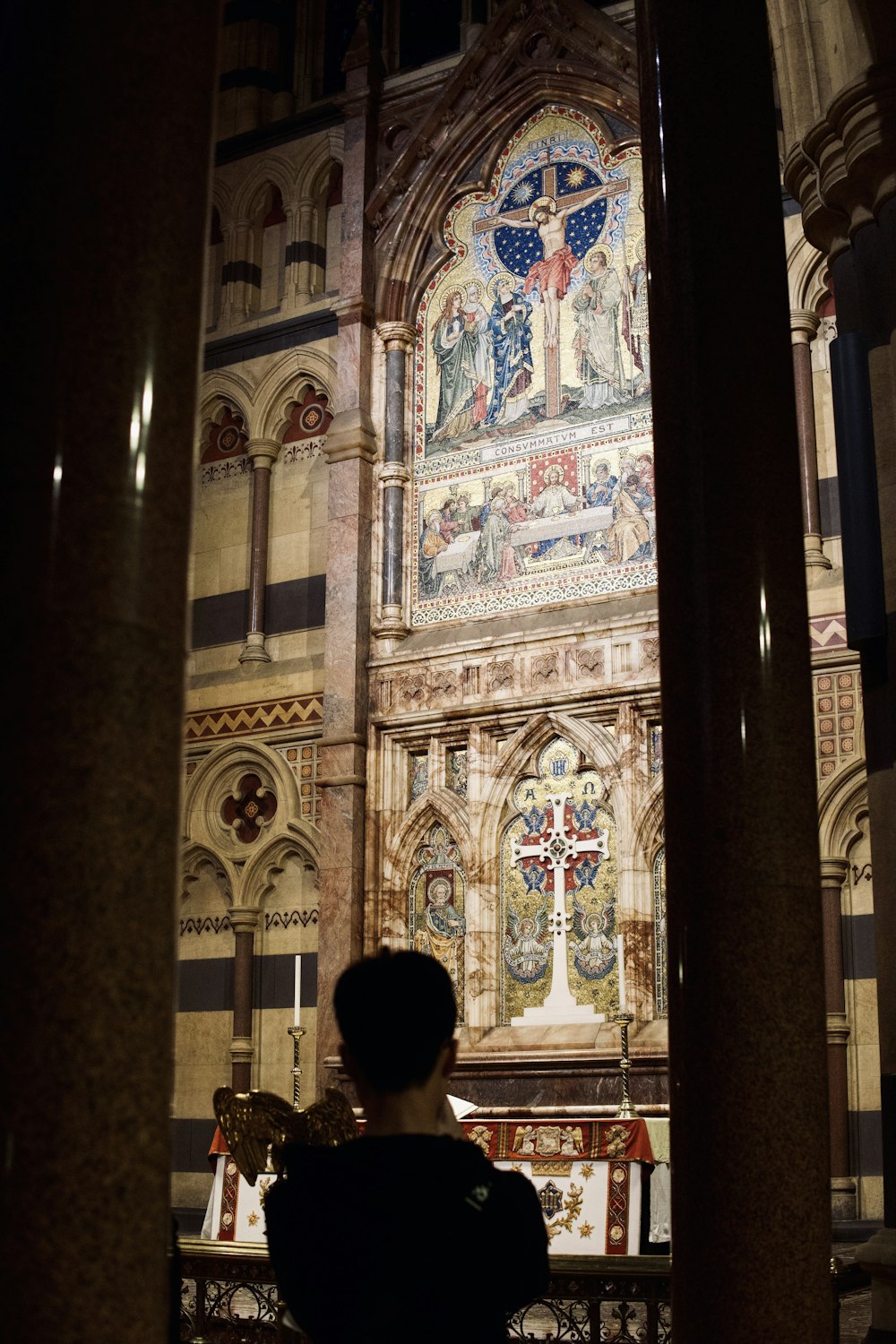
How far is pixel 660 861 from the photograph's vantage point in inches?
391

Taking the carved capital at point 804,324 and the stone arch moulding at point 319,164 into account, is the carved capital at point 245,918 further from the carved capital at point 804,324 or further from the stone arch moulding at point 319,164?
the stone arch moulding at point 319,164

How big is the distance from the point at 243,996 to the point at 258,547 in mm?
3600

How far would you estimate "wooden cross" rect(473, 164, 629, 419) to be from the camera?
37.2ft

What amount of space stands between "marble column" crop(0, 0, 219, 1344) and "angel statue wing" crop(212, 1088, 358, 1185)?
134 centimetres

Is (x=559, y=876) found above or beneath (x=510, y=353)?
beneath

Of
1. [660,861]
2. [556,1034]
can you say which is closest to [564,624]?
[660,861]

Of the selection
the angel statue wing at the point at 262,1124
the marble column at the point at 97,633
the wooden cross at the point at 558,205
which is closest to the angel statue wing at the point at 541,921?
the wooden cross at the point at 558,205

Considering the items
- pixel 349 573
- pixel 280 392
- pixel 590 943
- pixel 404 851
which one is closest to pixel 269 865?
pixel 404 851

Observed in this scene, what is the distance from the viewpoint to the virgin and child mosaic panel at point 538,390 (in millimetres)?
10875

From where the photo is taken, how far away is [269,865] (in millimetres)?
11695

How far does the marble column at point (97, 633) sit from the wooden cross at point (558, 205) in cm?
913

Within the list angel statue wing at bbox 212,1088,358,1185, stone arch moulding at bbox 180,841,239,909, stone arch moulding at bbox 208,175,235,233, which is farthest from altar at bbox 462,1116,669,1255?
stone arch moulding at bbox 208,175,235,233

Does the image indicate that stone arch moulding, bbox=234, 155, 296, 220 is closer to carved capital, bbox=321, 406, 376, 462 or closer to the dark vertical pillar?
carved capital, bbox=321, 406, 376, 462

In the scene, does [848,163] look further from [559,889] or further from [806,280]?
[559,889]
